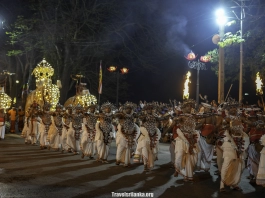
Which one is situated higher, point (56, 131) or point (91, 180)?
point (56, 131)

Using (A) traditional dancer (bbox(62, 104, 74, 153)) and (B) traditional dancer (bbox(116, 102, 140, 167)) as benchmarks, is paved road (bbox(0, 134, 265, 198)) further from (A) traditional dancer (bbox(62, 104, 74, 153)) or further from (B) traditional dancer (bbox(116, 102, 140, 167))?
(A) traditional dancer (bbox(62, 104, 74, 153))

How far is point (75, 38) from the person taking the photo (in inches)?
993

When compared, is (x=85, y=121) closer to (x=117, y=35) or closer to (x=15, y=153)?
(x=15, y=153)

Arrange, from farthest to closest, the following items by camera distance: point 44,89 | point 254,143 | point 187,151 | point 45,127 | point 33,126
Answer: point 44,89
point 33,126
point 45,127
point 254,143
point 187,151

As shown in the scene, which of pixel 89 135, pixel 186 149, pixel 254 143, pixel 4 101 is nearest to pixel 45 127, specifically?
pixel 89 135

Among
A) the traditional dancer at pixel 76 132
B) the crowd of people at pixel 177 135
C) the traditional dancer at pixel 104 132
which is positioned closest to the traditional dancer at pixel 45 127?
the crowd of people at pixel 177 135

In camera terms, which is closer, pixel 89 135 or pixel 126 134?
pixel 126 134

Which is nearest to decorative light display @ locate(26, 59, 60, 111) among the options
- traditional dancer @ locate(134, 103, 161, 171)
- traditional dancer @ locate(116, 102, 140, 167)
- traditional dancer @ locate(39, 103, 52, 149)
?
traditional dancer @ locate(39, 103, 52, 149)

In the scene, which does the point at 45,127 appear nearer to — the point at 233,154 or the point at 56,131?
the point at 56,131

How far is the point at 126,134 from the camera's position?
37.3ft

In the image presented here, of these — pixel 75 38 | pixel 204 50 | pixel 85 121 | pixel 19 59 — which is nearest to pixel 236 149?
pixel 85 121

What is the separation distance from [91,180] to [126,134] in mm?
2589

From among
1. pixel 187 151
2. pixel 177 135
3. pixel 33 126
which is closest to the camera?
pixel 187 151

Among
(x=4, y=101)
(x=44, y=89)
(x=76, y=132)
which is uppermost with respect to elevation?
(x=44, y=89)
